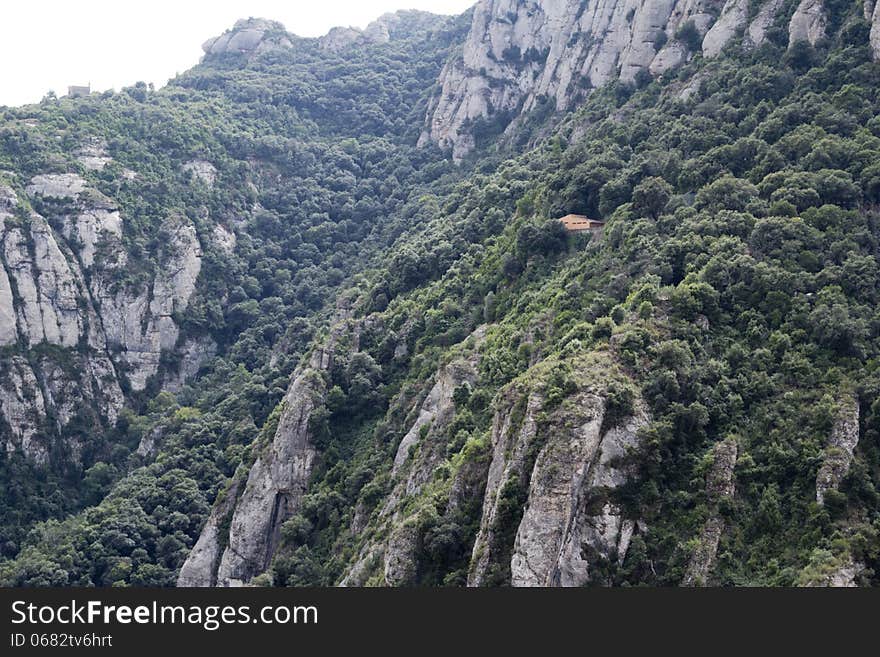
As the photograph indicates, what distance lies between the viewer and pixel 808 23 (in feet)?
306

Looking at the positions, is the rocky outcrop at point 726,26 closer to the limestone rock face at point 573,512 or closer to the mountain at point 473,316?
the mountain at point 473,316

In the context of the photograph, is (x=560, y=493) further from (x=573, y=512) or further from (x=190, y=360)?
(x=190, y=360)

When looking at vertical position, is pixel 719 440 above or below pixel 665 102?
below

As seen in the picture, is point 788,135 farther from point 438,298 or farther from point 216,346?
point 216,346

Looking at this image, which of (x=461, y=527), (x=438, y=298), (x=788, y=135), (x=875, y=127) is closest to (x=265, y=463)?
(x=438, y=298)

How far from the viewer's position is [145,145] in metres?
143

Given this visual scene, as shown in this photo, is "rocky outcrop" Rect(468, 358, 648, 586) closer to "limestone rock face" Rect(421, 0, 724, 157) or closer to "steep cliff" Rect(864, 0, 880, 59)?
"steep cliff" Rect(864, 0, 880, 59)

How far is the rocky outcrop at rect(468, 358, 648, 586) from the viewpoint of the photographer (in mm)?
54219

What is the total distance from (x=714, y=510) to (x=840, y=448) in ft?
23.9

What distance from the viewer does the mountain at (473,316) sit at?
5697 centimetres

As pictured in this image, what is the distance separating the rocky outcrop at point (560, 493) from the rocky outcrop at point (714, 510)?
3608 mm

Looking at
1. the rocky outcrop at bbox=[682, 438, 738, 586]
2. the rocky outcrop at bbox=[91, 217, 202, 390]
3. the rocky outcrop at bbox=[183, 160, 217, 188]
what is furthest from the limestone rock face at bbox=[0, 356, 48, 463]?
the rocky outcrop at bbox=[682, 438, 738, 586]

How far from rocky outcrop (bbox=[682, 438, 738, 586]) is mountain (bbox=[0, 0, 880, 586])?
0.16m

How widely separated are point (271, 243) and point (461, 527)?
285 ft
